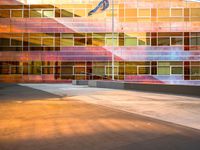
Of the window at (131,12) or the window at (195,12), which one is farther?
the window at (131,12)

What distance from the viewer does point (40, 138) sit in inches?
295

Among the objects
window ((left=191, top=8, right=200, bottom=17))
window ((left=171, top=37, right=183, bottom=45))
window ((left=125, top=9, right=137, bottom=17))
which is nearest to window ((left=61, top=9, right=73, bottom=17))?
window ((left=125, top=9, right=137, bottom=17))

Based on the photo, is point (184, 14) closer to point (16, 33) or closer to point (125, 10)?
point (125, 10)

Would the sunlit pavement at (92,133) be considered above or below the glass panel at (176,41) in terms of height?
Answer: below

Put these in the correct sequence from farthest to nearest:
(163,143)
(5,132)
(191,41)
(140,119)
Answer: (191,41)
(140,119)
(5,132)
(163,143)

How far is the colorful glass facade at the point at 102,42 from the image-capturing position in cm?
4903

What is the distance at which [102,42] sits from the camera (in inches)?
1962

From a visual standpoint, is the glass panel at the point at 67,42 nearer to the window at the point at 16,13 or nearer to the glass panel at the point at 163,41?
the window at the point at 16,13

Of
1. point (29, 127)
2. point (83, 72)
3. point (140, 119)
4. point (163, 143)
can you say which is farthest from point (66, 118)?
point (83, 72)

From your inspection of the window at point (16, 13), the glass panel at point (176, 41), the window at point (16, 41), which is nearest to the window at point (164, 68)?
the glass panel at point (176, 41)

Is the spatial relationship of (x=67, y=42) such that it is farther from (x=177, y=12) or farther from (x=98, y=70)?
(x=177, y=12)

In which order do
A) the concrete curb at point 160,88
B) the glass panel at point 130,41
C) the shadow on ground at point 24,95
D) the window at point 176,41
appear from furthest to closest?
the glass panel at point 130,41 → the window at point 176,41 → the concrete curb at point 160,88 → the shadow on ground at point 24,95

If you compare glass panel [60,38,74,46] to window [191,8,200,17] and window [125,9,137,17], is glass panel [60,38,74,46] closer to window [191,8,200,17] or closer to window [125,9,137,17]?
window [125,9,137,17]

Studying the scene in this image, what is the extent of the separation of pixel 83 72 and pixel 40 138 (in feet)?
138
